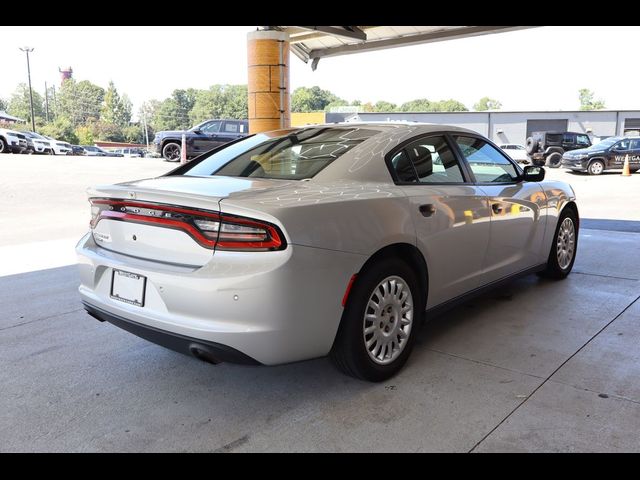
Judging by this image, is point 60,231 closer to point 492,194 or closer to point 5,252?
point 5,252

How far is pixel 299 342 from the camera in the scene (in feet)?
8.81

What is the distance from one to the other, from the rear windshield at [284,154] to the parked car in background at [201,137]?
15.5 meters

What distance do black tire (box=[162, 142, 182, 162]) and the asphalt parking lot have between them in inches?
635

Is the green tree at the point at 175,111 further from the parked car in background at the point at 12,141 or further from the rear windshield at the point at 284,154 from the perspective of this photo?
the rear windshield at the point at 284,154

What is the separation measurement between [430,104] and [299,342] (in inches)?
4948

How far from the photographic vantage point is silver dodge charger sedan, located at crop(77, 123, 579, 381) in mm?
2566

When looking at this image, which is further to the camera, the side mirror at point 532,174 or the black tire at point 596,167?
the black tire at point 596,167

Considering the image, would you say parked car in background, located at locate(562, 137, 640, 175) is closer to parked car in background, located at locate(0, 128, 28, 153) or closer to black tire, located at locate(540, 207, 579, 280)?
black tire, located at locate(540, 207, 579, 280)

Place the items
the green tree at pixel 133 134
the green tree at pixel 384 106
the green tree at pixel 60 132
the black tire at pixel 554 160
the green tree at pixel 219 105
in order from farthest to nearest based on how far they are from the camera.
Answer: the green tree at pixel 384 106, the green tree at pixel 219 105, the green tree at pixel 133 134, the green tree at pixel 60 132, the black tire at pixel 554 160

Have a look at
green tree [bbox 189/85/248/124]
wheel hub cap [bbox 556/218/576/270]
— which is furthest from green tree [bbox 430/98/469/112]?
wheel hub cap [bbox 556/218/576/270]

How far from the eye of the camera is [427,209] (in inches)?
133

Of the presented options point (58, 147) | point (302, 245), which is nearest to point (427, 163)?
point (302, 245)

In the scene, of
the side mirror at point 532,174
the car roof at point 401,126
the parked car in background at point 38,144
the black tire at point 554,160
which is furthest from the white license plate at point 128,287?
the black tire at point 554,160

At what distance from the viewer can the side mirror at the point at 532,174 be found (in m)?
4.67
